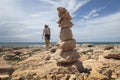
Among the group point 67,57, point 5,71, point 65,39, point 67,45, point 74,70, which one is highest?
point 65,39

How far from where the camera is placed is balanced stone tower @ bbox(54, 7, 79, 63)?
1612 centimetres

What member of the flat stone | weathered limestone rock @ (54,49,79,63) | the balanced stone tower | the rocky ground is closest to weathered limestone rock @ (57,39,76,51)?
the balanced stone tower

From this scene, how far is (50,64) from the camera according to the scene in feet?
55.8

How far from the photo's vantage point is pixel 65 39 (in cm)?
1645

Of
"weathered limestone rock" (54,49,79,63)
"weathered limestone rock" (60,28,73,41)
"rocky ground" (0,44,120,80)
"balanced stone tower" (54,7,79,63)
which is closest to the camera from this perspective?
"rocky ground" (0,44,120,80)

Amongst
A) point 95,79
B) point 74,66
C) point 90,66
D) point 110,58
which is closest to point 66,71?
point 74,66

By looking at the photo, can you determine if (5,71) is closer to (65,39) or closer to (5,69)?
(5,69)

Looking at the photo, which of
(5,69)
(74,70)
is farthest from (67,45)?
(5,69)

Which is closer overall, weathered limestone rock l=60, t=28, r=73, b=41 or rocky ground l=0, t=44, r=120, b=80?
rocky ground l=0, t=44, r=120, b=80

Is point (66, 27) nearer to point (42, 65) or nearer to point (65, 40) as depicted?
point (65, 40)

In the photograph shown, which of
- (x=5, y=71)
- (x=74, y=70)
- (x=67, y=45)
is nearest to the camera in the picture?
(x=74, y=70)

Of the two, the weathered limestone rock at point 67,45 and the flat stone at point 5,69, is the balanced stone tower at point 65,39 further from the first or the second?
the flat stone at point 5,69

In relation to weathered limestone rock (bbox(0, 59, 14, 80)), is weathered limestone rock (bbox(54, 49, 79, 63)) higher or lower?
higher

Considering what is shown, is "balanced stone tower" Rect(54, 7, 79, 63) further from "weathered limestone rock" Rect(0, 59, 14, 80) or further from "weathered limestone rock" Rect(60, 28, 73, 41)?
"weathered limestone rock" Rect(0, 59, 14, 80)
